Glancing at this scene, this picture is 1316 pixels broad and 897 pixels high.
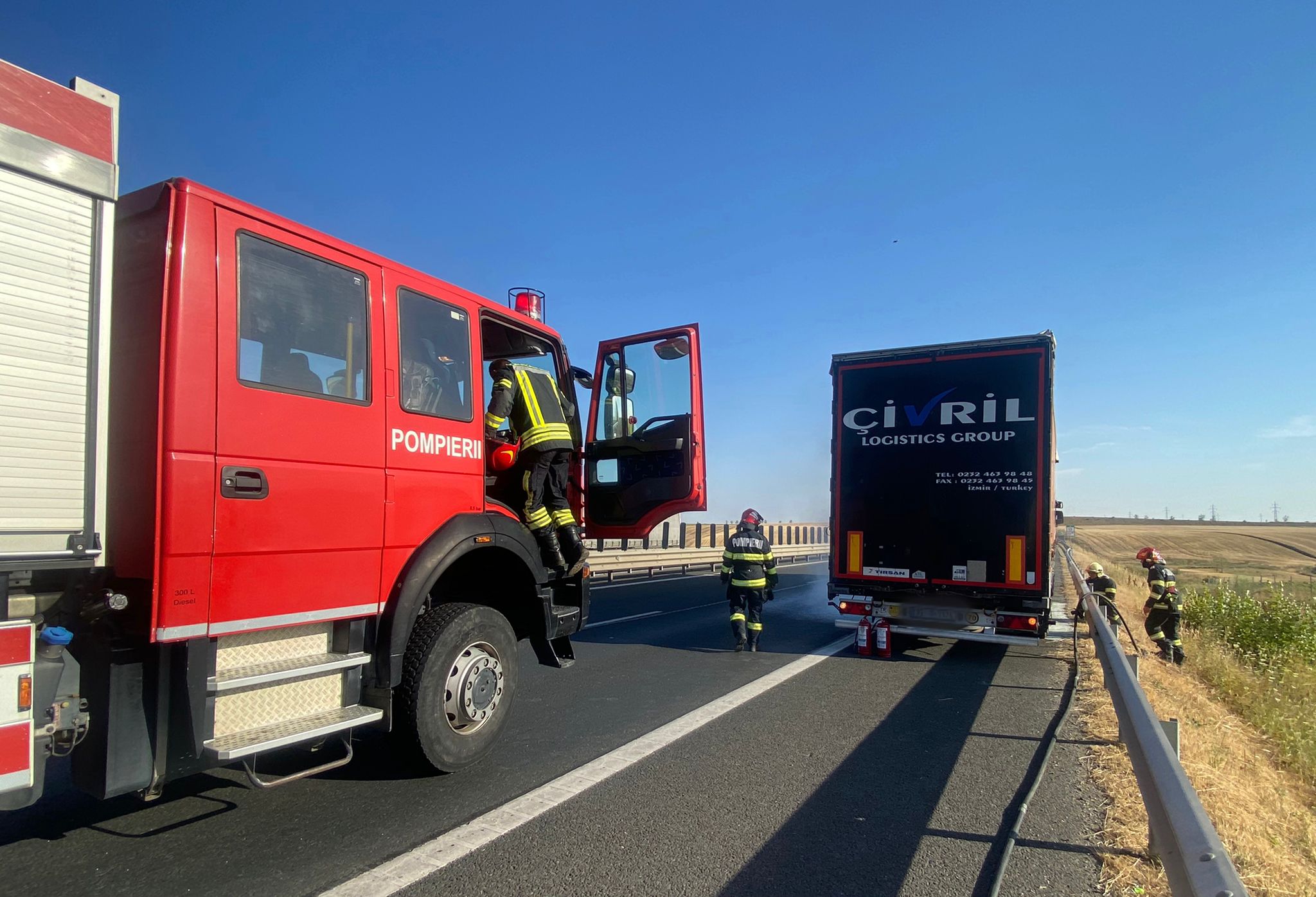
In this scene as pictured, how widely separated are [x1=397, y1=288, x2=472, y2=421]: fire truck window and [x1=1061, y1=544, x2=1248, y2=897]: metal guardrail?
365cm

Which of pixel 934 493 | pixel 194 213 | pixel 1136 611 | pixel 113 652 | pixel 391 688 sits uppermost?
pixel 194 213

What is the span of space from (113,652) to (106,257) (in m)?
1.46

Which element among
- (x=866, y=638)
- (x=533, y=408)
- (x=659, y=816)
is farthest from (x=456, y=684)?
(x=866, y=638)

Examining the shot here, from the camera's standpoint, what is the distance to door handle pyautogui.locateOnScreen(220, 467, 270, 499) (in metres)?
3.11

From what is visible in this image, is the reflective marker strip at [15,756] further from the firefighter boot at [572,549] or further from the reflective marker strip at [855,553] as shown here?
the reflective marker strip at [855,553]

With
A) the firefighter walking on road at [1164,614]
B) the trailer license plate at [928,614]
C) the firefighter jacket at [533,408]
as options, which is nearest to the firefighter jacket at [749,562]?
the trailer license plate at [928,614]

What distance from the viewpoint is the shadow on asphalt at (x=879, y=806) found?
10.7 ft

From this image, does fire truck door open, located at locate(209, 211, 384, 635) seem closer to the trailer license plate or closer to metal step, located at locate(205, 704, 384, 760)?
metal step, located at locate(205, 704, 384, 760)

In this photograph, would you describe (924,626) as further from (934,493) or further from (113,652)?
(113,652)

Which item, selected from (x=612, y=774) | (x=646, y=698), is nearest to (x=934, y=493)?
(x=646, y=698)

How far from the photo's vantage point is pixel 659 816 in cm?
381

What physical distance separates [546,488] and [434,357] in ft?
4.18

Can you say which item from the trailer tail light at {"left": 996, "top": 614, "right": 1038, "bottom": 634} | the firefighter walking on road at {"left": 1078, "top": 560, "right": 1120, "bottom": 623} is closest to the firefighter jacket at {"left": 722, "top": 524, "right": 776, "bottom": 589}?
the trailer tail light at {"left": 996, "top": 614, "right": 1038, "bottom": 634}

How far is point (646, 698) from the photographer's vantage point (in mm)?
6238
